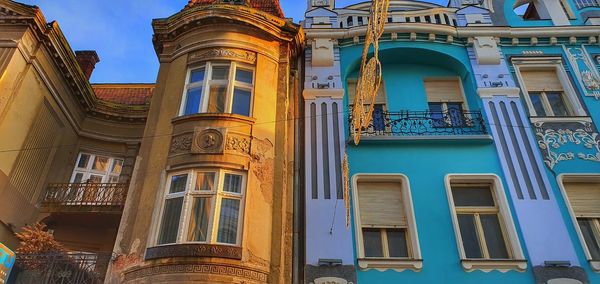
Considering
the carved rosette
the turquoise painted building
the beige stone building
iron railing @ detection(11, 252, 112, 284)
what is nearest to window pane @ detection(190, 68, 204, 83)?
the beige stone building

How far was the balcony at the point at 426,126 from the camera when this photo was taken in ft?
36.2

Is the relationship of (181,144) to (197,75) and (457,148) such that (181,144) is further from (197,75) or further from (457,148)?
(457,148)

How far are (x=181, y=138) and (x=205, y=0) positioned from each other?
226 inches

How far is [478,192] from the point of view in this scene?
10656 mm

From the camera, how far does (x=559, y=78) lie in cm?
1269

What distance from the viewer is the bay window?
8.88 meters

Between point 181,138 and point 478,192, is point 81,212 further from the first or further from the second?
point 478,192

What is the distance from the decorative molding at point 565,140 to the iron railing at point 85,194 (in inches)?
423

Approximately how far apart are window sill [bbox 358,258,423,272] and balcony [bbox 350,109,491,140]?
3020 millimetres

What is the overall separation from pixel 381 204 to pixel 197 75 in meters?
5.57

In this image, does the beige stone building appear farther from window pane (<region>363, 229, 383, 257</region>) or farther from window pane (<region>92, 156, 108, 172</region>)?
window pane (<region>363, 229, 383, 257</region>)

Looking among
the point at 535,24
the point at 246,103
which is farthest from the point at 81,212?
the point at 535,24

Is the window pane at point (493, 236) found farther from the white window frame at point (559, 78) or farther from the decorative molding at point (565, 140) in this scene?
the white window frame at point (559, 78)

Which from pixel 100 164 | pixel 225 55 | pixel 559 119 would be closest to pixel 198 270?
pixel 225 55
